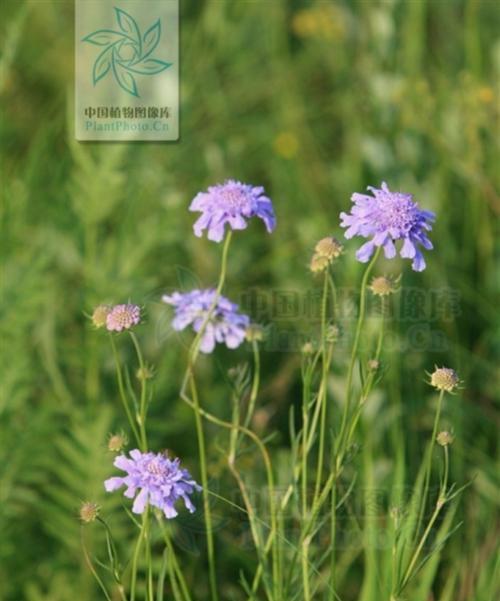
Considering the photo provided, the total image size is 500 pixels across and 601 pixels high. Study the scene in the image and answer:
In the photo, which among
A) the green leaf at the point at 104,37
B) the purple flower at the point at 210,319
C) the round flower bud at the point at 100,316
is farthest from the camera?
the green leaf at the point at 104,37

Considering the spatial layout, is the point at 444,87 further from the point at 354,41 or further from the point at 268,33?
the point at 268,33

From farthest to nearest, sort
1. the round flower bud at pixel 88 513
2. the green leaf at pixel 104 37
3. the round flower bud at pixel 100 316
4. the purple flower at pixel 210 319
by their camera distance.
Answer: the green leaf at pixel 104 37 → the purple flower at pixel 210 319 → the round flower bud at pixel 100 316 → the round flower bud at pixel 88 513

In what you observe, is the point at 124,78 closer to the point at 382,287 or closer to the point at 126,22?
the point at 126,22

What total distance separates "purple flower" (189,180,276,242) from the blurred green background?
0.25 meters

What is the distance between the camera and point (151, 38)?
7.04 ft

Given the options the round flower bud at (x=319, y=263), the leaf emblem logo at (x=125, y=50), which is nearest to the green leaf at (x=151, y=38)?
the leaf emblem logo at (x=125, y=50)

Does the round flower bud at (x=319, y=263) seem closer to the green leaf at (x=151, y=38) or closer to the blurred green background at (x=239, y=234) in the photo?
the blurred green background at (x=239, y=234)

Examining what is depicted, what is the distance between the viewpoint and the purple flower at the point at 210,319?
4.10 feet

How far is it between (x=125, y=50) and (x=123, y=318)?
1196 mm

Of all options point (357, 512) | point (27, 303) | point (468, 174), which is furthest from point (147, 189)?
point (357, 512)

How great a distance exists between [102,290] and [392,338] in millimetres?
590

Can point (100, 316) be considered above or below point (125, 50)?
below

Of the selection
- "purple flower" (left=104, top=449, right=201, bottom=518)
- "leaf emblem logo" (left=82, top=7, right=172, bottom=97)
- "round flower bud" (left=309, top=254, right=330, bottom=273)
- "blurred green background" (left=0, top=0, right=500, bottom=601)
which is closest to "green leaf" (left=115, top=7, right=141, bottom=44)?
"leaf emblem logo" (left=82, top=7, right=172, bottom=97)

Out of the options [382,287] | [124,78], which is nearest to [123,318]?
[382,287]
